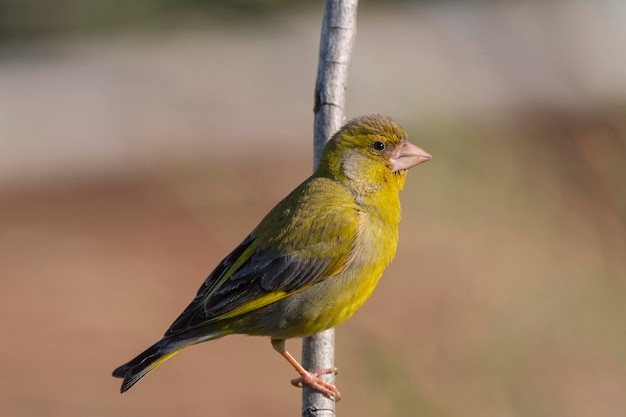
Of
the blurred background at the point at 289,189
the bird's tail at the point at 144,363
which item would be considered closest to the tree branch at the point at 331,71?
the blurred background at the point at 289,189

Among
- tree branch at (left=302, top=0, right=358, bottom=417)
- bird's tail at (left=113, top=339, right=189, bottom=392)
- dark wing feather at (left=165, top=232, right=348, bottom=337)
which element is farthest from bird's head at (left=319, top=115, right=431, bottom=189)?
bird's tail at (left=113, top=339, right=189, bottom=392)

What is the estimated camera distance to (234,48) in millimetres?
14250

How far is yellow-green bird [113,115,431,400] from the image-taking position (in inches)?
174

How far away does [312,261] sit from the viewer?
4520 mm

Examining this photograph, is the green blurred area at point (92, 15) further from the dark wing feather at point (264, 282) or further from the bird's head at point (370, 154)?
the dark wing feather at point (264, 282)

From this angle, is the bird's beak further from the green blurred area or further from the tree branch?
the green blurred area

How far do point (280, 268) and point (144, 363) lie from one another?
30.4 inches

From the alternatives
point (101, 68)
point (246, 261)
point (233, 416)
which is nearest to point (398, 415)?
point (246, 261)

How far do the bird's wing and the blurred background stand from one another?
0.39 meters

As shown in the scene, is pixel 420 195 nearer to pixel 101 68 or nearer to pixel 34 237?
pixel 34 237

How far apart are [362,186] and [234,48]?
984 cm

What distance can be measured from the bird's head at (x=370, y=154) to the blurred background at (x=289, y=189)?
0.84 feet

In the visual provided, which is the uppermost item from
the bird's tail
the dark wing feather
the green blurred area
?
the green blurred area

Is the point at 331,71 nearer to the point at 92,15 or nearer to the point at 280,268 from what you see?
the point at 280,268
